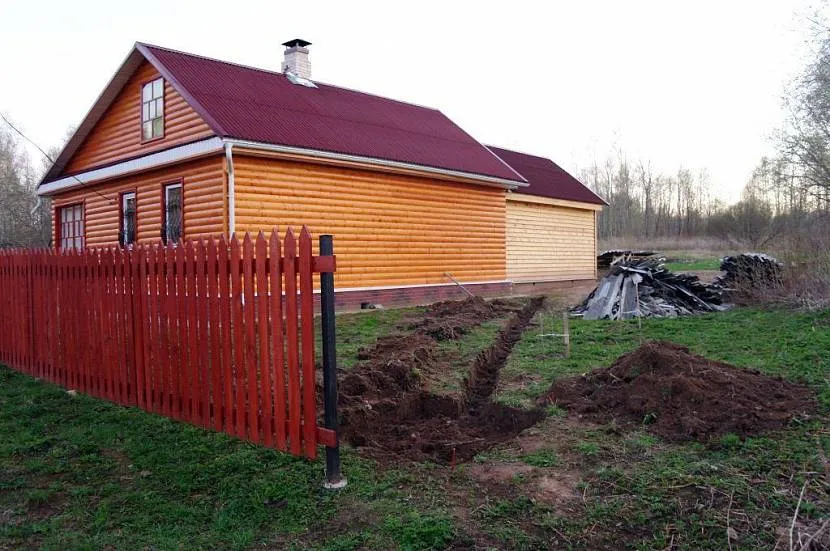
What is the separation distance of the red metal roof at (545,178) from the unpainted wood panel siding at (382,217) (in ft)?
11.2

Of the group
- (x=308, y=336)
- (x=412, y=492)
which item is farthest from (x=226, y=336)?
(x=412, y=492)

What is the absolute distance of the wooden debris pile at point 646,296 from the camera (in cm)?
1204

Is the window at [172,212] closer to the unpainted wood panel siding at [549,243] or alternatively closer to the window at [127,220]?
the window at [127,220]

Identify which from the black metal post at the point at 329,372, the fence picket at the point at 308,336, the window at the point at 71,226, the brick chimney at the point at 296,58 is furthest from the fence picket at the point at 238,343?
the window at the point at 71,226

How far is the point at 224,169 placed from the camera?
38.1 feet

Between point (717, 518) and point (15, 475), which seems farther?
point (15, 475)

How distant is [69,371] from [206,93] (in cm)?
724

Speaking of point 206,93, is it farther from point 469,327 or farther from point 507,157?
point 507,157

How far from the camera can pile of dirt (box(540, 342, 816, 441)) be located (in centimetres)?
461

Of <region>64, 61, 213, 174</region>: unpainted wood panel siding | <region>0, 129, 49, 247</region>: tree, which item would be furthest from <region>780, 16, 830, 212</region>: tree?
<region>0, 129, 49, 247</region>: tree

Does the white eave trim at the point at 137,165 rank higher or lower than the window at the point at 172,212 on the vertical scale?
higher

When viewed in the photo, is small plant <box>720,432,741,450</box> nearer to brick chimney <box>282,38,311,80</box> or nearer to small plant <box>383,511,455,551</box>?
small plant <box>383,511,455,551</box>

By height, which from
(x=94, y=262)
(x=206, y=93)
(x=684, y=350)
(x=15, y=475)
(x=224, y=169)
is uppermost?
(x=206, y=93)

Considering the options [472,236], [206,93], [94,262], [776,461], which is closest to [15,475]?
[94,262]
